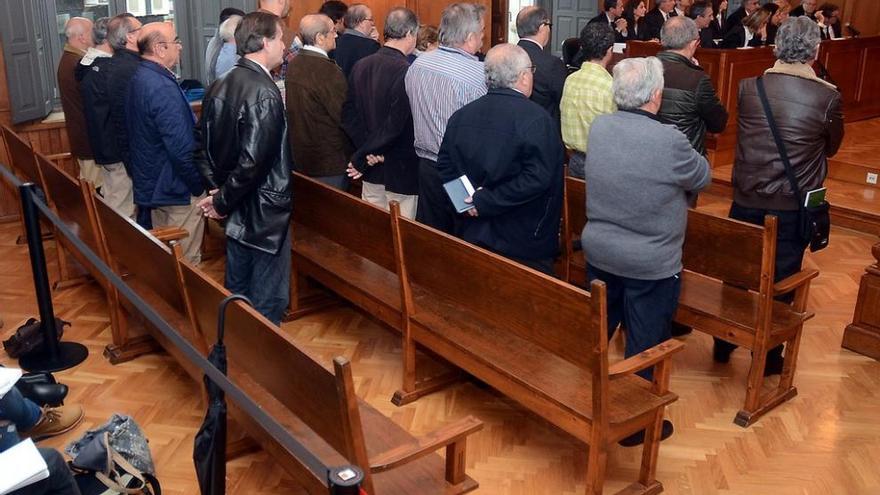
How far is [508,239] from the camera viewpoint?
3617 millimetres

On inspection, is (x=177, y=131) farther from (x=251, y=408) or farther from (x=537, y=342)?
(x=251, y=408)

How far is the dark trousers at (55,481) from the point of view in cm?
244

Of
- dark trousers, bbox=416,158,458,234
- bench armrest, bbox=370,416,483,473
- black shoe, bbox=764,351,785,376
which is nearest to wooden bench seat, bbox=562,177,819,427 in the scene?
black shoe, bbox=764,351,785,376

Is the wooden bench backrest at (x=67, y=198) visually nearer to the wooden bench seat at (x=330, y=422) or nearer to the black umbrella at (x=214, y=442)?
the wooden bench seat at (x=330, y=422)

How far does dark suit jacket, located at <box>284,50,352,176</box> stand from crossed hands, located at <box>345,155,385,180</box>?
0.10 metres

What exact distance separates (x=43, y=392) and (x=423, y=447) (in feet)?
6.25

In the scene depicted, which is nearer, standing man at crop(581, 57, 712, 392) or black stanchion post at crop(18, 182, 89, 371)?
standing man at crop(581, 57, 712, 392)

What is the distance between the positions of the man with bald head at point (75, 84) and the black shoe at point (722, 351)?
400 cm

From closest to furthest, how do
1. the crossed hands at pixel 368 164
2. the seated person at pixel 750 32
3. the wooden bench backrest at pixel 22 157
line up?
the crossed hands at pixel 368 164, the wooden bench backrest at pixel 22 157, the seated person at pixel 750 32

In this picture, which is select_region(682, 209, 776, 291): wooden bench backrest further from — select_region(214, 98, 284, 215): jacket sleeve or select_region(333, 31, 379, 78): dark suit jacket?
select_region(333, 31, 379, 78): dark suit jacket

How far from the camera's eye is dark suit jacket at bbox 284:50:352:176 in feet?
15.7

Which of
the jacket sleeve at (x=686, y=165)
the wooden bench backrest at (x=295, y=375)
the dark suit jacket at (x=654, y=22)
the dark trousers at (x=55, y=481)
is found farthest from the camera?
the dark suit jacket at (x=654, y=22)

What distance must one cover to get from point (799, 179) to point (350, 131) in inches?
93.5

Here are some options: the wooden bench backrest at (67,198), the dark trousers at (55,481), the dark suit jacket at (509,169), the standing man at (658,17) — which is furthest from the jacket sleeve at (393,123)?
the standing man at (658,17)
